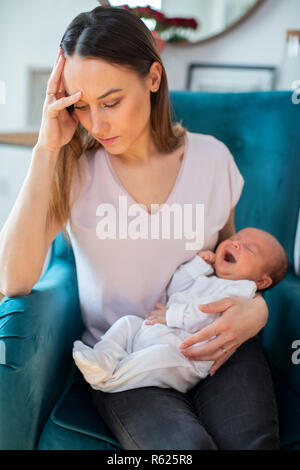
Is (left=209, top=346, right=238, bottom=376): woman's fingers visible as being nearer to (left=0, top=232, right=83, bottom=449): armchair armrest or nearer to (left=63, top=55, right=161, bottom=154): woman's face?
(left=0, top=232, right=83, bottom=449): armchair armrest

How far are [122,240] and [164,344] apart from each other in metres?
0.30

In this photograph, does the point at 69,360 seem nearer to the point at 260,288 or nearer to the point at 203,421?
the point at 203,421

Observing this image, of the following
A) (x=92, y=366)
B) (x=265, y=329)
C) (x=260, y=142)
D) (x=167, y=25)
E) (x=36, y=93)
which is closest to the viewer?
(x=92, y=366)

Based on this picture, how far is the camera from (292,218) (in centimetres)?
145

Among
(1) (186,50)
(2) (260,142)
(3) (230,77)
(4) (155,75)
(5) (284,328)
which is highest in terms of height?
(1) (186,50)

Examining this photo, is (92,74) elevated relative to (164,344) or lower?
elevated

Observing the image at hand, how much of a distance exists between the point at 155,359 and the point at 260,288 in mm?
414

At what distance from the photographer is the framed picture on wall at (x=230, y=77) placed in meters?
2.37

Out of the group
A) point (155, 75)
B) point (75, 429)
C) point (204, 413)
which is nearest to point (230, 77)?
point (155, 75)

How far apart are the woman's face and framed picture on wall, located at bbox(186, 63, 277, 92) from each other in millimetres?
1509

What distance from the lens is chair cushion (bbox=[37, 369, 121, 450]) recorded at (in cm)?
89

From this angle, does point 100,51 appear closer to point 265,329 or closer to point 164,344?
point 164,344

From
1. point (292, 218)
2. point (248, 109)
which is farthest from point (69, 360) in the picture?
A: point (248, 109)

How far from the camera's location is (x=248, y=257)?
1131 mm
